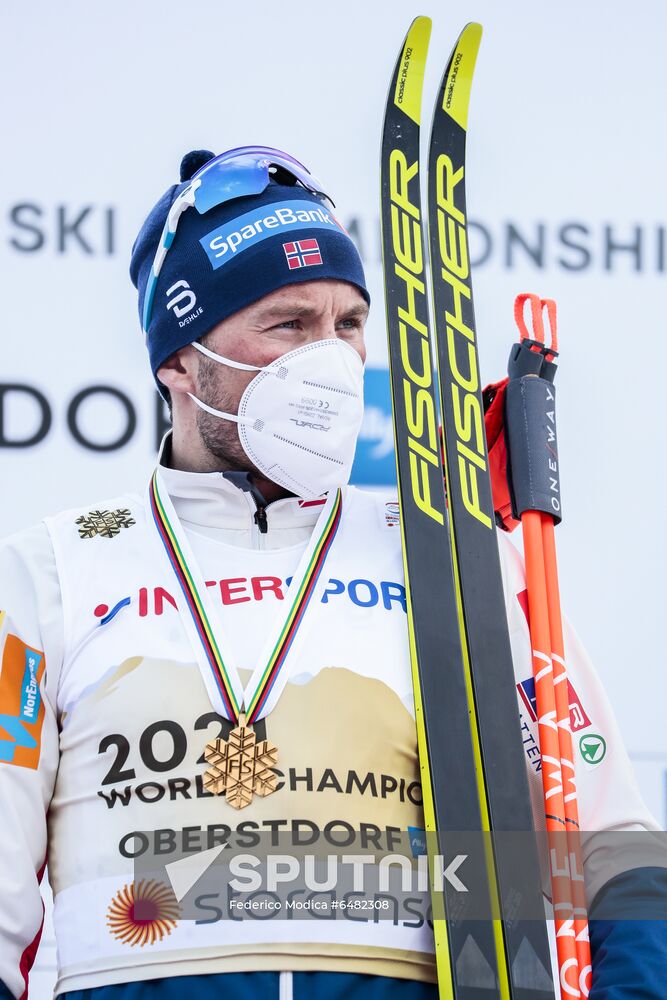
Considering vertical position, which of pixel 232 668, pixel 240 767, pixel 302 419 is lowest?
pixel 240 767

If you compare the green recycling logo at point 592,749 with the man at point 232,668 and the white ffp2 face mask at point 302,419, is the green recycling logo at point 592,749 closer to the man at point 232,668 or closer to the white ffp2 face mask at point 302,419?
the man at point 232,668

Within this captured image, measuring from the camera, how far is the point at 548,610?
166 centimetres

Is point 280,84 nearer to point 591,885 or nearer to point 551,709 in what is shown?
point 551,709

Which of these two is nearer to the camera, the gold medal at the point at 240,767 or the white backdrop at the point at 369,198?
the gold medal at the point at 240,767

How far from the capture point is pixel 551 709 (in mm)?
1604

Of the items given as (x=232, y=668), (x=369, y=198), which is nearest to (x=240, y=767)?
(x=232, y=668)

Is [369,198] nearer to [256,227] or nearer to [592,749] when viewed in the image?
[256,227]

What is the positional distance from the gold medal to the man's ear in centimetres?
57

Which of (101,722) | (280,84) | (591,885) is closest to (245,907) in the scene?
(101,722)

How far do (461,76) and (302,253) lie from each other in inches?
17.4

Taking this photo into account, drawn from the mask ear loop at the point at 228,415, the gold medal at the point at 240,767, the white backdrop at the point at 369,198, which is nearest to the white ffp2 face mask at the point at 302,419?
the mask ear loop at the point at 228,415

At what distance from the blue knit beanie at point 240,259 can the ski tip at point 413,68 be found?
7.6 inches

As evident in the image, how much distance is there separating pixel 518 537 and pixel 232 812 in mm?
989

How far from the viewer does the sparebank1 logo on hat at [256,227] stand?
1782 millimetres
